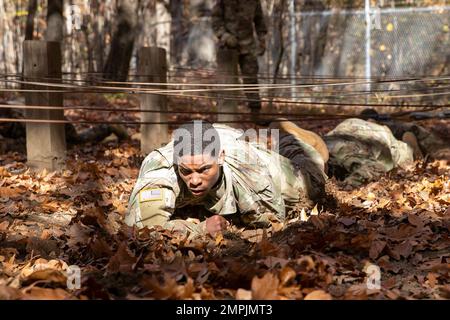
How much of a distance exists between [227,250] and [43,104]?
10.5 feet

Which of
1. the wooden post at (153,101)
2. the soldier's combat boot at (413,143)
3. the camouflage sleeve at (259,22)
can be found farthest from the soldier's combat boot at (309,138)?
the camouflage sleeve at (259,22)

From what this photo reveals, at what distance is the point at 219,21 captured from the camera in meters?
9.80

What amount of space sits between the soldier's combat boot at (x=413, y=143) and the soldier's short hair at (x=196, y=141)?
401 centimetres

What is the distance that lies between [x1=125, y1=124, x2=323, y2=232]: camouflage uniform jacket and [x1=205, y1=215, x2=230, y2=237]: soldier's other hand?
0.35 feet

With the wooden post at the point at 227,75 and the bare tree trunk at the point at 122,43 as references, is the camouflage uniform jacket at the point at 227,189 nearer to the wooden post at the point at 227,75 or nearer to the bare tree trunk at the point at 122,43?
Answer: the wooden post at the point at 227,75

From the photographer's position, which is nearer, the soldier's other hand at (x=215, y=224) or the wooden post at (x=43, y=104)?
the soldier's other hand at (x=215, y=224)

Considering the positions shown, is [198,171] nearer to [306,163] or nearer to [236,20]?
[306,163]

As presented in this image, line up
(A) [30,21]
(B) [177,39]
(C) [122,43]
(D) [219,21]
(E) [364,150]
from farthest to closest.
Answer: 1. (B) [177,39]
2. (A) [30,21]
3. (C) [122,43]
4. (D) [219,21]
5. (E) [364,150]

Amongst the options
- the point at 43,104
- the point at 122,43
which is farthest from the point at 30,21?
the point at 43,104

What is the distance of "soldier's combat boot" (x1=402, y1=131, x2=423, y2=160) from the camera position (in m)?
8.32

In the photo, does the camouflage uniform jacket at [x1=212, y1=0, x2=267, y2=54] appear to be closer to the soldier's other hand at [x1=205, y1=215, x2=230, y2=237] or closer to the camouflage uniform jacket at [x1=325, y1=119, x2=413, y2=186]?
the camouflage uniform jacket at [x1=325, y1=119, x2=413, y2=186]

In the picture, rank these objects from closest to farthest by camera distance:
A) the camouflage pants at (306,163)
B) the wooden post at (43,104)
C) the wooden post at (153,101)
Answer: the camouflage pants at (306,163), the wooden post at (43,104), the wooden post at (153,101)

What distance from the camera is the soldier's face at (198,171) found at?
462 cm
